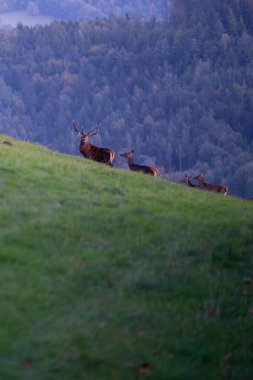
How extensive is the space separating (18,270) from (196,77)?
11661 centimetres

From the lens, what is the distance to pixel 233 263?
36.9 ft

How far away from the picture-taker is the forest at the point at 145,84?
104 metres

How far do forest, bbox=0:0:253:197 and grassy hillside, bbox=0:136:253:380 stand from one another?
252 ft

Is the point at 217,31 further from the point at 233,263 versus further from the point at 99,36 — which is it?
the point at 233,263

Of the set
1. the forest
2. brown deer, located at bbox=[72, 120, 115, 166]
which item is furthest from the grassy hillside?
the forest

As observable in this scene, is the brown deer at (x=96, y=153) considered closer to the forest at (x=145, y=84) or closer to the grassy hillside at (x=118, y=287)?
the grassy hillside at (x=118, y=287)

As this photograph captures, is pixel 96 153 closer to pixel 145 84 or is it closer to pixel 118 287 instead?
pixel 118 287

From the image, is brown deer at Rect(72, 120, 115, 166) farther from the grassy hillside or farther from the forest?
the forest

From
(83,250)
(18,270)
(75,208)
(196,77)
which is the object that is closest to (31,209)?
(75,208)

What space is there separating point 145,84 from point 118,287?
122m

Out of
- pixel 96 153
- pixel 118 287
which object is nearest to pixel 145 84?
pixel 96 153

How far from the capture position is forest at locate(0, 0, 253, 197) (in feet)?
341

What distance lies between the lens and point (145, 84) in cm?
13038

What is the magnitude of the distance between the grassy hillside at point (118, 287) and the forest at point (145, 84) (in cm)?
7690
